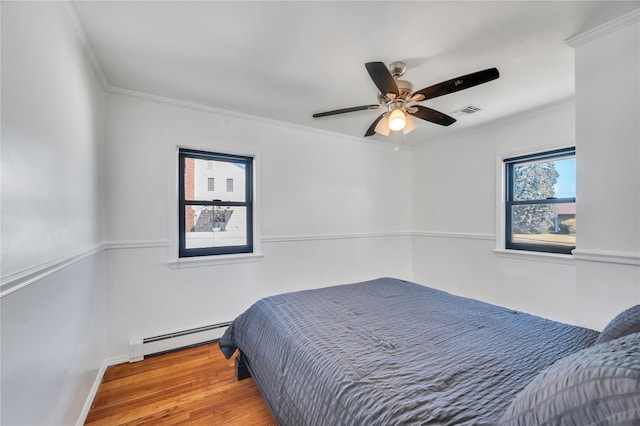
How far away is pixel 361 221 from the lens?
3.90 metres

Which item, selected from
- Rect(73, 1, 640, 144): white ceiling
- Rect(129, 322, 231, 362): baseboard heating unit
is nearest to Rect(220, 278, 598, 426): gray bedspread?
Rect(129, 322, 231, 362): baseboard heating unit

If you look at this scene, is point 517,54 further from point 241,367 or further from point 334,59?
point 241,367

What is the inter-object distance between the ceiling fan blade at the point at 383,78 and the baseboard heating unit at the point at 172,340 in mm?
2705

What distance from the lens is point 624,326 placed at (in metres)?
1.05

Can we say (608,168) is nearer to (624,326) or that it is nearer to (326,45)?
(624,326)

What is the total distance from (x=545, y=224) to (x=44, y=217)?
4156 mm

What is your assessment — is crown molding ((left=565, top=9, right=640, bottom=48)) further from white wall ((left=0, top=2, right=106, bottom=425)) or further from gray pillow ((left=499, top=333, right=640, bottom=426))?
white wall ((left=0, top=2, right=106, bottom=425))

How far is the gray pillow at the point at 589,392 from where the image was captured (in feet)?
1.71

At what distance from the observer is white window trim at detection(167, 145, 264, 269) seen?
2.62 metres

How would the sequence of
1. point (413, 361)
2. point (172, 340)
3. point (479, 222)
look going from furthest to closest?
point (479, 222) < point (172, 340) < point (413, 361)

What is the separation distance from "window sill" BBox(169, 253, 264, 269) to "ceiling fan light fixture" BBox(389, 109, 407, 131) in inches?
80.5

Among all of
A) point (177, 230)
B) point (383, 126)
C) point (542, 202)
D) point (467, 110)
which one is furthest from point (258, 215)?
point (542, 202)

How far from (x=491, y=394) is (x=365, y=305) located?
103 centimetres

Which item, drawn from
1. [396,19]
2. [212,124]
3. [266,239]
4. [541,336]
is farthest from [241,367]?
[396,19]
